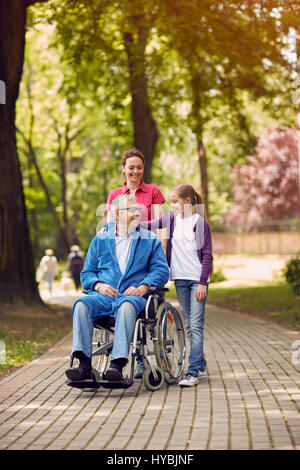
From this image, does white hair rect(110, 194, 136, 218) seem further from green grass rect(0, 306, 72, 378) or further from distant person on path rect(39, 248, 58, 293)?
distant person on path rect(39, 248, 58, 293)

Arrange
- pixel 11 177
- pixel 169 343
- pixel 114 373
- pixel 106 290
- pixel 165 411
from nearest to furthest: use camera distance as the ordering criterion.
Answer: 1. pixel 165 411
2. pixel 114 373
3. pixel 106 290
4. pixel 169 343
5. pixel 11 177

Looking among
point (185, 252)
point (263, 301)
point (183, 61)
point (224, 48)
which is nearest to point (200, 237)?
point (185, 252)

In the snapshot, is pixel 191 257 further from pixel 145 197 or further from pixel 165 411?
pixel 165 411

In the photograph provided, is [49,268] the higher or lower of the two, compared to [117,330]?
lower

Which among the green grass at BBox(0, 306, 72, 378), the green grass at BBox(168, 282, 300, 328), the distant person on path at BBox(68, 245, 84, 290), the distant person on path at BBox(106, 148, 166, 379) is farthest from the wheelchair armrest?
the distant person on path at BBox(68, 245, 84, 290)

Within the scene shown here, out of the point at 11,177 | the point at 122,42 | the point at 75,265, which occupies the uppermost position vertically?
the point at 122,42

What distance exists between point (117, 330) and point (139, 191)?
5.07 ft

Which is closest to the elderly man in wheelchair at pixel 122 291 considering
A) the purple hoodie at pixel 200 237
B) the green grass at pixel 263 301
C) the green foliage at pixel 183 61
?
the purple hoodie at pixel 200 237

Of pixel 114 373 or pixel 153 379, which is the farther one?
pixel 153 379

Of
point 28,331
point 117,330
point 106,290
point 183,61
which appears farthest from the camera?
point 183,61

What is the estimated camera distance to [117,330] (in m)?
6.40

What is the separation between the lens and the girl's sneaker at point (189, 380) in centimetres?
674

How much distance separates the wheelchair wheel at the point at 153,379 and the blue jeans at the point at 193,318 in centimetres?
31

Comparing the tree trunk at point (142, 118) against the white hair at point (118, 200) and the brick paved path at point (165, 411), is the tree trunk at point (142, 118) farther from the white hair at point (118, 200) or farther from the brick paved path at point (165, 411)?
the white hair at point (118, 200)
